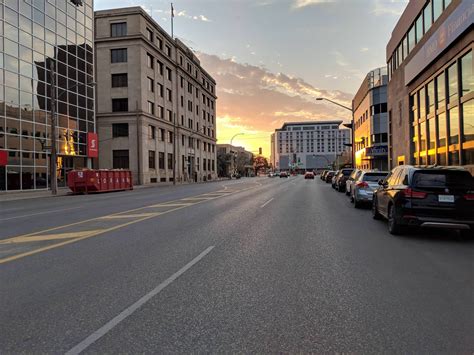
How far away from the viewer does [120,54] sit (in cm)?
5116

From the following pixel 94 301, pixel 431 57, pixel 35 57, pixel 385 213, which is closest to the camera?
pixel 94 301

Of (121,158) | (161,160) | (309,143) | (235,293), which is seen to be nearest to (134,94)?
(121,158)

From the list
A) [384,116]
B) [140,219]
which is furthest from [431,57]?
[384,116]

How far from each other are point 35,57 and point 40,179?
10418 millimetres

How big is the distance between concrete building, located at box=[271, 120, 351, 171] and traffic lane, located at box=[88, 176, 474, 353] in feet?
522

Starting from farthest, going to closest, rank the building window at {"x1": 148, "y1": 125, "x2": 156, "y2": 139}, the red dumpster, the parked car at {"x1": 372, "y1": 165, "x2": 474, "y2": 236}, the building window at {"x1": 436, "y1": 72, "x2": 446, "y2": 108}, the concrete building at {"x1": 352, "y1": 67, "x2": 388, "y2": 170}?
the building window at {"x1": 148, "y1": 125, "x2": 156, "y2": 139}
the concrete building at {"x1": 352, "y1": 67, "x2": 388, "y2": 170}
the red dumpster
the building window at {"x1": 436, "y1": 72, "x2": 446, "y2": 108}
the parked car at {"x1": 372, "y1": 165, "x2": 474, "y2": 236}

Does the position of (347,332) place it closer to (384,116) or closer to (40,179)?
(40,179)

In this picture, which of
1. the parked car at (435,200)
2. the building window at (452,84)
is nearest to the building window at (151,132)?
the building window at (452,84)

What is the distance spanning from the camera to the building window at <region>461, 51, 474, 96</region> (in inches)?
691

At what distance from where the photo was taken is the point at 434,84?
22.7 meters

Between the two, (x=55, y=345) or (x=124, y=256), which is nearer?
(x=55, y=345)

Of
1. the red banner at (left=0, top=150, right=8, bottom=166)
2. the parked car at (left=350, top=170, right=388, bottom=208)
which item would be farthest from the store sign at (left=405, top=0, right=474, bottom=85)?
the red banner at (left=0, top=150, right=8, bottom=166)

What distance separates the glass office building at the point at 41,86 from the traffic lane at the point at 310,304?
2845 centimetres

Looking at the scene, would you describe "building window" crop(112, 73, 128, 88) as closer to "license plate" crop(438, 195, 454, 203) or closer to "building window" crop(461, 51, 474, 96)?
"building window" crop(461, 51, 474, 96)
